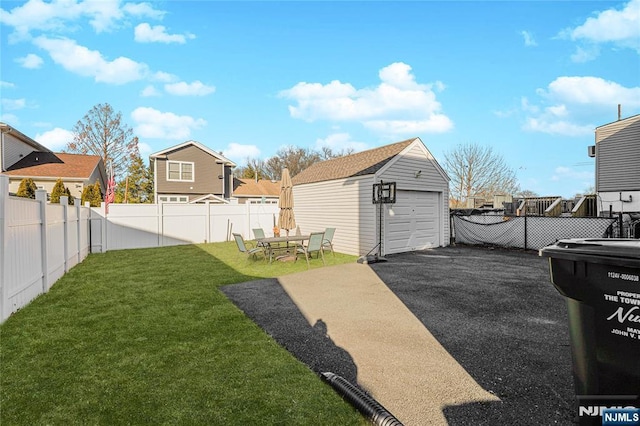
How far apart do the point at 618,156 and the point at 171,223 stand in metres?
21.9

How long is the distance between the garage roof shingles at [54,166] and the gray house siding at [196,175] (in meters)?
4.54

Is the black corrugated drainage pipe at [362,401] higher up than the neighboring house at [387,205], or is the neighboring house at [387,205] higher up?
the neighboring house at [387,205]

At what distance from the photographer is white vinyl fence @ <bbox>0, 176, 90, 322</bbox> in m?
4.18

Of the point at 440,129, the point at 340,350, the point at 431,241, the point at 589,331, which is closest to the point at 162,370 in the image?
the point at 340,350

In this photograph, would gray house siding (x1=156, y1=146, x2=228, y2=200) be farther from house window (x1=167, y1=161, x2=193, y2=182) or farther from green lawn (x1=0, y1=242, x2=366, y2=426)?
green lawn (x1=0, y1=242, x2=366, y2=426)

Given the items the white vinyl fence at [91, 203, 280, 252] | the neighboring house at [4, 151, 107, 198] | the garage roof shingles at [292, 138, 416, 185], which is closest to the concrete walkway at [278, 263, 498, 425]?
the garage roof shingles at [292, 138, 416, 185]

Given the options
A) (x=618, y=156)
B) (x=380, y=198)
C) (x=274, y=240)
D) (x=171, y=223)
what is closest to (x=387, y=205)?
(x=380, y=198)

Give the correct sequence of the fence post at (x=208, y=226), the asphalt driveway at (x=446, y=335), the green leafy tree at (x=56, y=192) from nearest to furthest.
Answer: the asphalt driveway at (x=446, y=335) < the fence post at (x=208, y=226) < the green leafy tree at (x=56, y=192)

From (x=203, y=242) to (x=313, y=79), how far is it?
10.4m

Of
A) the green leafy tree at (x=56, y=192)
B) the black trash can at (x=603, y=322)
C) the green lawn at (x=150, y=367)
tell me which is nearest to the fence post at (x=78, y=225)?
the green lawn at (x=150, y=367)

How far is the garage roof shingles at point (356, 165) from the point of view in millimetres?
11172

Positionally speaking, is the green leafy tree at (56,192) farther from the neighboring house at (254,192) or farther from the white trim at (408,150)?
the white trim at (408,150)

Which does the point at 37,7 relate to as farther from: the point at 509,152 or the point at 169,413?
the point at 509,152

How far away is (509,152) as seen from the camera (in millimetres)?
26703
